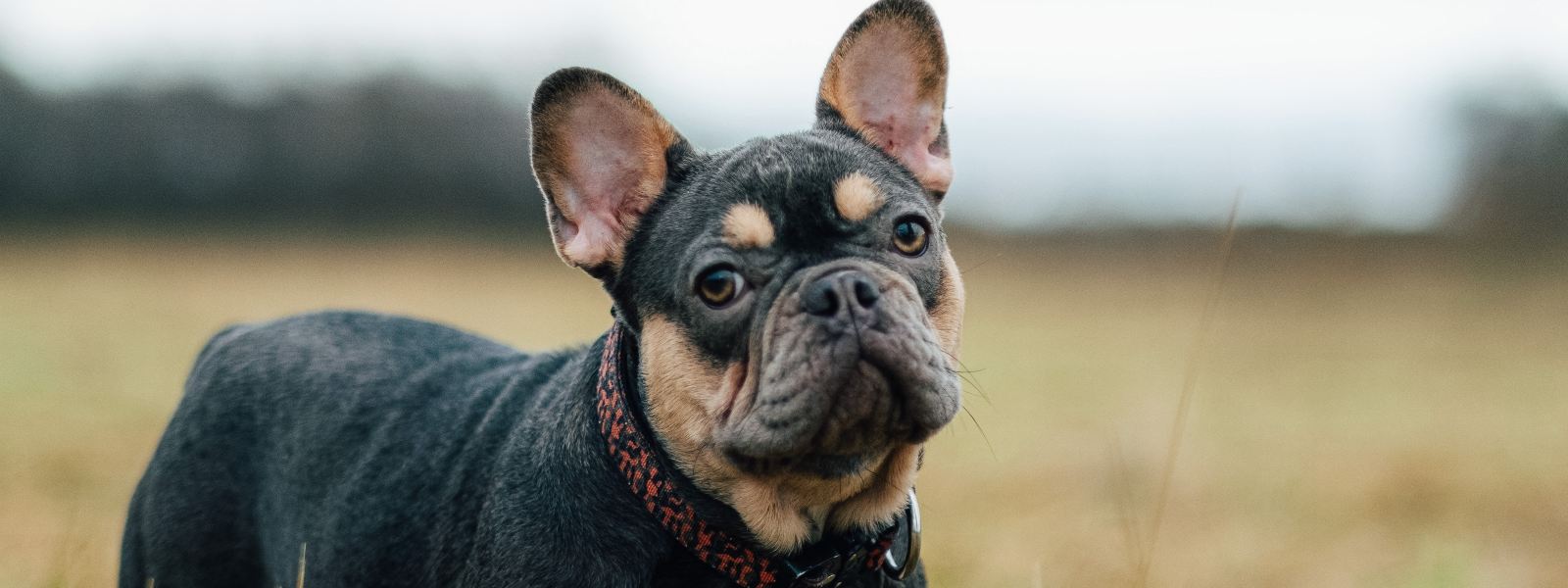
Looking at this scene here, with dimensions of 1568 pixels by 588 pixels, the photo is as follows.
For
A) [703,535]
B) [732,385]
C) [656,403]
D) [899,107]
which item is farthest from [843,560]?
[899,107]

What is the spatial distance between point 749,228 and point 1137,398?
12.0 metres

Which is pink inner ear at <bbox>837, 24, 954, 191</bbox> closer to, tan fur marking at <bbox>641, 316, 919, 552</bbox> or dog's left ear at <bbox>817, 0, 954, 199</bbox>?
dog's left ear at <bbox>817, 0, 954, 199</bbox>

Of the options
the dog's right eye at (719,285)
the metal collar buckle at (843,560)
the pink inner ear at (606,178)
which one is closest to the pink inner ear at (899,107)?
the pink inner ear at (606,178)

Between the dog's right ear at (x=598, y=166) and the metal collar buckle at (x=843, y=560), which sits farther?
the dog's right ear at (x=598, y=166)

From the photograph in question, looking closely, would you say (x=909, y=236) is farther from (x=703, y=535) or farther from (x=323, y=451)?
(x=323, y=451)

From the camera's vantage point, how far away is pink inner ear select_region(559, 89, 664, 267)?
4238mm

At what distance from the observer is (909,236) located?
400 centimetres

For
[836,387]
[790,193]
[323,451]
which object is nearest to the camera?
[836,387]

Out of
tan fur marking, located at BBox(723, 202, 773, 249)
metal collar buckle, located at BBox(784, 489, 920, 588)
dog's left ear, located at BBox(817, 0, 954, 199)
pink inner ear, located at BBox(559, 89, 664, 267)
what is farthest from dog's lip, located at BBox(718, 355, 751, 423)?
dog's left ear, located at BBox(817, 0, 954, 199)

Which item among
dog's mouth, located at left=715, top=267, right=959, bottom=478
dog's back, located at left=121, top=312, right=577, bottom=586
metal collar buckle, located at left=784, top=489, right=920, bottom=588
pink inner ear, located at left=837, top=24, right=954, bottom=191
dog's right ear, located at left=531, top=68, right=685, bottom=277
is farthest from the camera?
pink inner ear, located at left=837, top=24, right=954, bottom=191

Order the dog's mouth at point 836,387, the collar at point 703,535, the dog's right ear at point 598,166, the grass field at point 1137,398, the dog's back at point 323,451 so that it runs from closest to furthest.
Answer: the dog's mouth at point 836,387 → the collar at point 703,535 → the dog's right ear at point 598,166 → the dog's back at point 323,451 → the grass field at point 1137,398

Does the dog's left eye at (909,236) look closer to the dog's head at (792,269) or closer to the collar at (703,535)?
the dog's head at (792,269)

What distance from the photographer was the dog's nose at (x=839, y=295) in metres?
3.48

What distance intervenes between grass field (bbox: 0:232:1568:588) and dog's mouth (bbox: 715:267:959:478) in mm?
372
